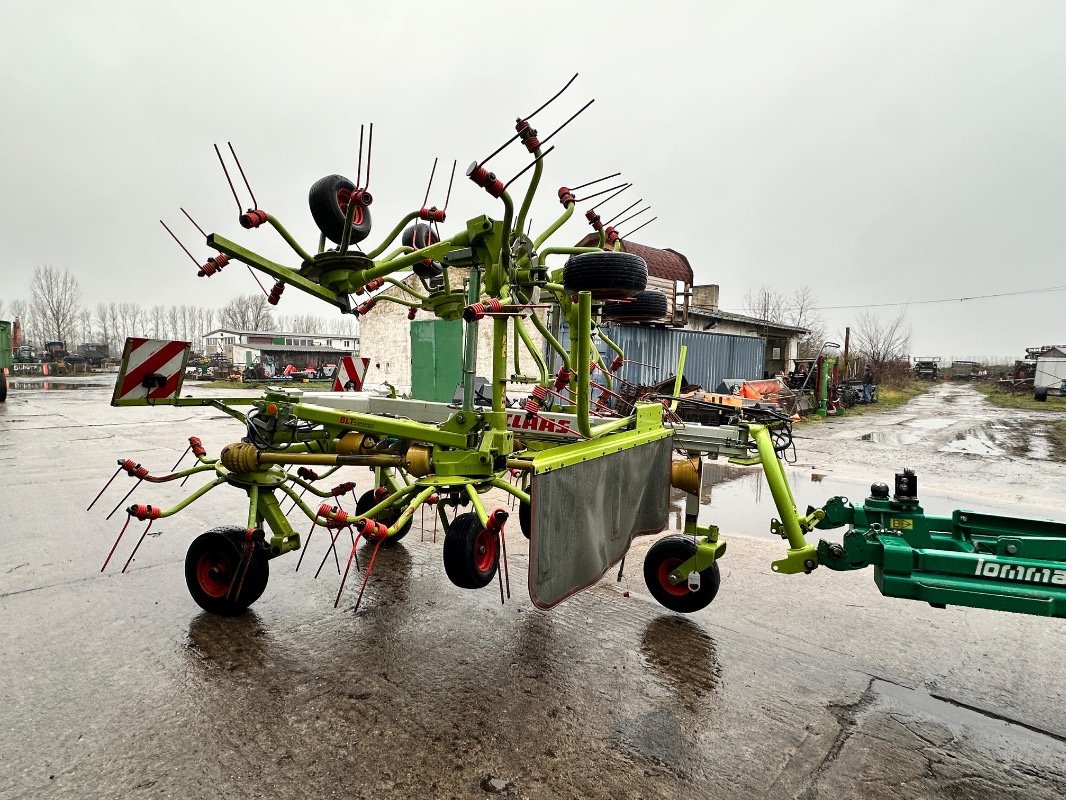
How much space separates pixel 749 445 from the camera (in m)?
3.69

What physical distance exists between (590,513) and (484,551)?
0.70 meters

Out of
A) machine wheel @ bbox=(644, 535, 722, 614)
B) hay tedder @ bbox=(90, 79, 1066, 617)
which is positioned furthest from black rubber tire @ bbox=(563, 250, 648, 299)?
machine wheel @ bbox=(644, 535, 722, 614)

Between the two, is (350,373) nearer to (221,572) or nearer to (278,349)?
(221,572)

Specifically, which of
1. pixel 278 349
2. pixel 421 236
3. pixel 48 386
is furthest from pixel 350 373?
pixel 278 349

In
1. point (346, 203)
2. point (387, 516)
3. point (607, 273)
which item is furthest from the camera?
point (387, 516)

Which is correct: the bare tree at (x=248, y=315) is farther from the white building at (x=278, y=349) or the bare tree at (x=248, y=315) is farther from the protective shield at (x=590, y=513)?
the protective shield at (x=590, y=513)

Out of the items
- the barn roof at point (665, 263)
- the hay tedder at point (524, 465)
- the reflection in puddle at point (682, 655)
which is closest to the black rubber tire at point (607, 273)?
the hay tedder at point (524, 465)

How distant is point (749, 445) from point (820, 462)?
289 inches

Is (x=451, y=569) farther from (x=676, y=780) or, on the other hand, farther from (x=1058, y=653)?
(x=1058, y=653)

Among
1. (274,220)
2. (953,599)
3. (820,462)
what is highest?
(274,220)

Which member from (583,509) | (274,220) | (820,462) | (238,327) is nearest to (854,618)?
(583,509)

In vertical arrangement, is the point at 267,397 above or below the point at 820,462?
above

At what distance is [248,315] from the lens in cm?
8175

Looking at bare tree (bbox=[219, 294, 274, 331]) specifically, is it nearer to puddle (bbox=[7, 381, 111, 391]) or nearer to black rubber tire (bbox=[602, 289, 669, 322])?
puddle (bbox=[7, 381, 111, 391])
